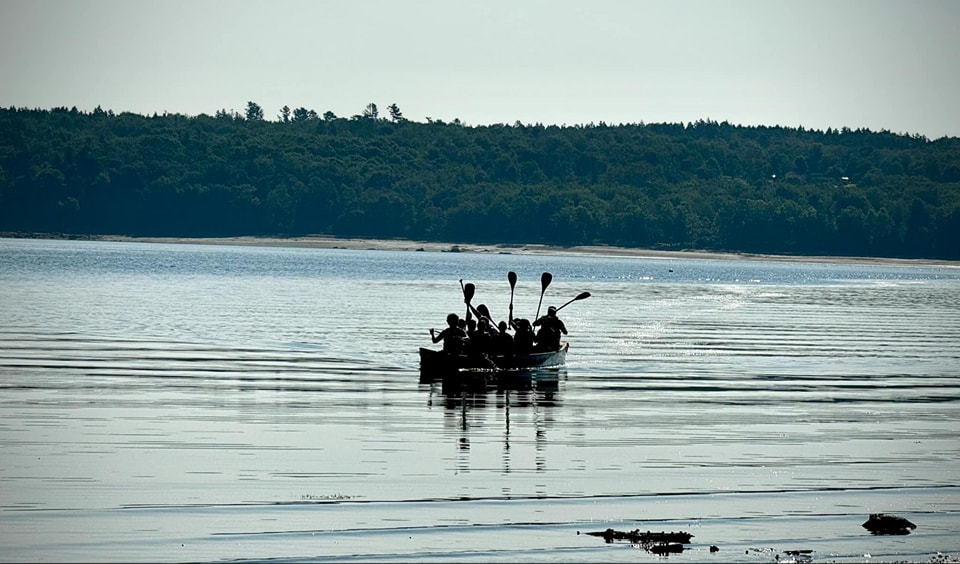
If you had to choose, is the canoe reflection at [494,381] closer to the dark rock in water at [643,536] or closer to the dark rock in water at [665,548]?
the dark rock in water at [643,536]

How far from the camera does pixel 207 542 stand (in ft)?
55.0

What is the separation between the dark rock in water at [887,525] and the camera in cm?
1819

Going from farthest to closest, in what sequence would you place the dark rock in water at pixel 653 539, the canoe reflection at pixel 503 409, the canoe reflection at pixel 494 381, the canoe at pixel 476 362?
1. the canoe at pixel 476 362
2. the canoe reflection at pixel 494 381
3. the canoe reflection at pixel 503 409
4. the dark rock in water at pixel 653 539

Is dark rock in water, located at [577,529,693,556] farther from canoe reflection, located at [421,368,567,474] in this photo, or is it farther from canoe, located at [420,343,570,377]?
canoe, located at [420,343,570,377]

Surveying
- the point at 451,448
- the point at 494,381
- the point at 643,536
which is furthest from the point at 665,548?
the point at 494,381

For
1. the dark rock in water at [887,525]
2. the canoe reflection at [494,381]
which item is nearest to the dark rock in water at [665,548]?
the dark rock in water at [887,525]

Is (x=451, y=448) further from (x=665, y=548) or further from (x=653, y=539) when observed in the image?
(x=665, y=548)

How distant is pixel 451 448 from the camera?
23906 millimetres

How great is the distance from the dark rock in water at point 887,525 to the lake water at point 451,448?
7.2 inches

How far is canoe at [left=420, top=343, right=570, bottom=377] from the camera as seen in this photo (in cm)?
3575

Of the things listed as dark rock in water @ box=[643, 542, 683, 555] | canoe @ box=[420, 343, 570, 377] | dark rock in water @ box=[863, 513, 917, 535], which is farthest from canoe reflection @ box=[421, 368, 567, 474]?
dark rock in water @ box=[863, 513, 917, 535]

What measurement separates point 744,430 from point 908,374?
14.5 metres

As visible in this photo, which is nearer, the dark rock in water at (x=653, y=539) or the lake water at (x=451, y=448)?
the dark rock in water at (x=653, y=539)

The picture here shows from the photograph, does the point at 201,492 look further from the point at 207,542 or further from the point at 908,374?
the point at 908,374
